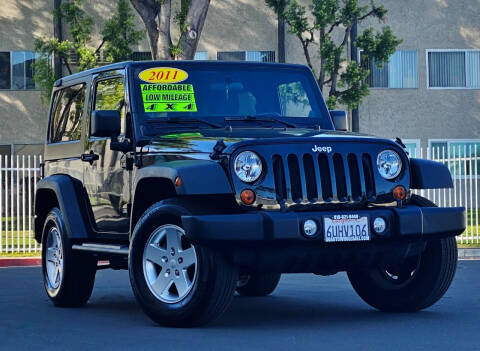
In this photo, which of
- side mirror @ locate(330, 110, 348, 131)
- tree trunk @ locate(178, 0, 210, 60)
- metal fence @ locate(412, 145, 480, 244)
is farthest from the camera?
tree trunk @ locate(178, 0, 210, 60)

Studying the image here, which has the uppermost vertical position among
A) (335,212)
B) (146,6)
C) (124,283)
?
(146,6)

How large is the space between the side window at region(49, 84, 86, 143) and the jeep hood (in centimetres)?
183

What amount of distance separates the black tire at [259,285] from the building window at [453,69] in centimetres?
2370

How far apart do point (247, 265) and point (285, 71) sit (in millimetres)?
2795

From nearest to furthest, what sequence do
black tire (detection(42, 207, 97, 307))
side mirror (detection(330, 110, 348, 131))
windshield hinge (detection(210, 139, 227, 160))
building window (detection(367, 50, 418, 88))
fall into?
windshield hinge (detection(210, 139, 227, 160))
side mirror (detection(330, 110, 348, 131))
black tire (detection(42, 207, 97, 307))
building window (detection(367, 50, 418, 88))

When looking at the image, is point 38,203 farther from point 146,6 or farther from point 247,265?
point 146,6

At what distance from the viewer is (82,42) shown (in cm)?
3002

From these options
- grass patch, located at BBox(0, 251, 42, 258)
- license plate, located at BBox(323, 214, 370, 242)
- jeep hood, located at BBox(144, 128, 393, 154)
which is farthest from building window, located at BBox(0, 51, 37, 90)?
license plate, located at BBox(323, 214, 370, 242)

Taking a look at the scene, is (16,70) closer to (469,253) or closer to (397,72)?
(397,72)

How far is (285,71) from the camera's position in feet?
34.7

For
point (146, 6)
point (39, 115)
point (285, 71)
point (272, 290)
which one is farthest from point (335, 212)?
point (39, 115)

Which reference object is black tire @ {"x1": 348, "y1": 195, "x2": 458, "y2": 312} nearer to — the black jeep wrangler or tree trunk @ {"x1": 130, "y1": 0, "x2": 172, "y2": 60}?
the black jeep wrangler

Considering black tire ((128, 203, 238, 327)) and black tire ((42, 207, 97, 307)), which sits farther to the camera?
black tire ((42, 207, 97, 307))

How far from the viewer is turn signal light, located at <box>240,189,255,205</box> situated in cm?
830
